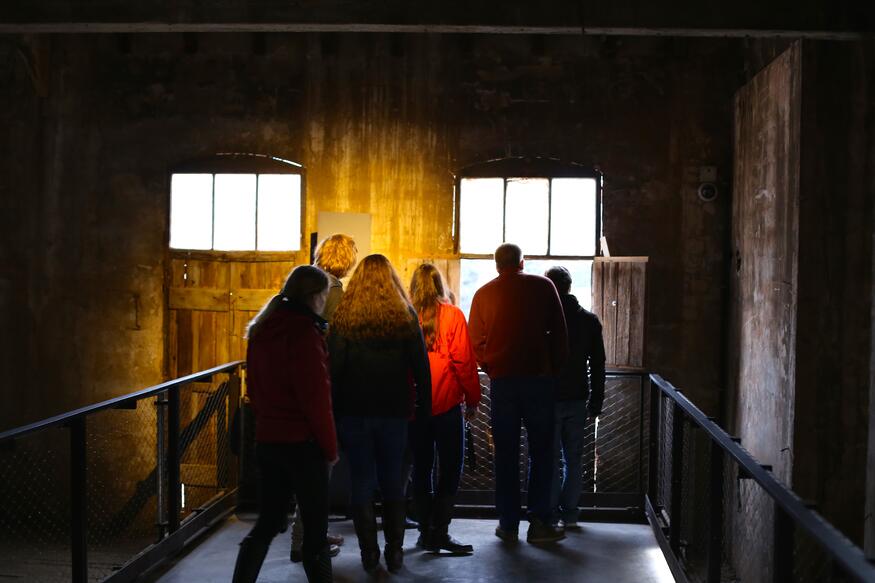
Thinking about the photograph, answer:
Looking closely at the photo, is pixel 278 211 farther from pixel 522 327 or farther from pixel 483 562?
pixel 483 562

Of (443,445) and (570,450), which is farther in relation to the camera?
(570,450)

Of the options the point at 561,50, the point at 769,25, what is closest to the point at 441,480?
the point at 769,25

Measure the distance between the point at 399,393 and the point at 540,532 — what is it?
4.72 ft

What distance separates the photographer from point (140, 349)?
7.55m

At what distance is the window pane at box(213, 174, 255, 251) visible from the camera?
7527mm

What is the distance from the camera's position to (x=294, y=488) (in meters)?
3.26

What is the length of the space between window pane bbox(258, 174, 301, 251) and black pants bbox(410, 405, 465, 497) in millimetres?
3519

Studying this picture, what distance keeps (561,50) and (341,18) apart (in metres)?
2.72

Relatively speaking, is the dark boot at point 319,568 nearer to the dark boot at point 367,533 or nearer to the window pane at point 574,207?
the dark boot at point 367,533

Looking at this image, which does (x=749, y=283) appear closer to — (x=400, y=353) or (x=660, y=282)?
(x=660, y=282)

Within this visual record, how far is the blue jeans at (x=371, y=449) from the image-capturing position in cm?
391

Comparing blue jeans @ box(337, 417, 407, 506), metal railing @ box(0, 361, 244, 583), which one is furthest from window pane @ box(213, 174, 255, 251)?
blue jeans @ box(337, 417, 407, 506)

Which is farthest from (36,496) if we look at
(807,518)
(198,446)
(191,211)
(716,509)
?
(807,518)

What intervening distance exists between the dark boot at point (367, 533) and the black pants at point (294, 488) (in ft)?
2.53
